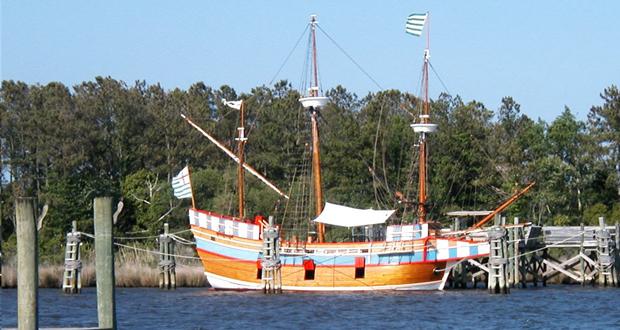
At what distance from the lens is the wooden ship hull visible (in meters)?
57.7

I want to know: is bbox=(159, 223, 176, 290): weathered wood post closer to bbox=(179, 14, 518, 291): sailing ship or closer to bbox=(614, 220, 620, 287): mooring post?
bbox=(179, 14, 518, 291): sailing ship

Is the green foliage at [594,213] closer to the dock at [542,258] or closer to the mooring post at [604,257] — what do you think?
the dock at [542,258]

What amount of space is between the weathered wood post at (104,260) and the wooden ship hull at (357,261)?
1414 inches

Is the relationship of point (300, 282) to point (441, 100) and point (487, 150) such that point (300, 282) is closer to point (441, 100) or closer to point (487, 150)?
point (487, 150)

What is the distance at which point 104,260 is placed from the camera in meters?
21.9

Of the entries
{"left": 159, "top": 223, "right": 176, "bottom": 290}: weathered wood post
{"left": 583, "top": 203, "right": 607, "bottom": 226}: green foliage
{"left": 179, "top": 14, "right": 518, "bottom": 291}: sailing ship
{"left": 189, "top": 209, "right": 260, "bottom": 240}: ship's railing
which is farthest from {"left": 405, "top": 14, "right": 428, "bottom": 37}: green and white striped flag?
{"left": 583, "top": 203, "right": 607, "bottom": 226}: green foliage

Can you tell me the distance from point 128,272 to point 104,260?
136ft

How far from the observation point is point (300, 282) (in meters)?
59.2

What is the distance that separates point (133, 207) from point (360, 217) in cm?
2463

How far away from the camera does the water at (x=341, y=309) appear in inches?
1587

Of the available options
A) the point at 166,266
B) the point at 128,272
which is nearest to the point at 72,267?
the point at 166,266

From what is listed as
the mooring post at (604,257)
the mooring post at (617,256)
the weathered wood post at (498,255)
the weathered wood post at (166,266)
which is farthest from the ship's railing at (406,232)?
the weathered wood post at (166,266)

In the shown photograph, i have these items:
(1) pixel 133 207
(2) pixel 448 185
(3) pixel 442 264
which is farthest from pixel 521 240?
(1) pixel 133 207

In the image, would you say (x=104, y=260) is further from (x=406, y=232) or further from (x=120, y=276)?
(x=120, y=276)
